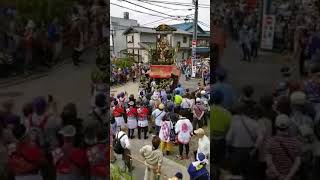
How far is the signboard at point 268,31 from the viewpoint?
3.17 metres

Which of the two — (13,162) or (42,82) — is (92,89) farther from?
(13,162)

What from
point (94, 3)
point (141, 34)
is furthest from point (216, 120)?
point (141, 34)

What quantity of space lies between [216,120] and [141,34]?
29384 mm

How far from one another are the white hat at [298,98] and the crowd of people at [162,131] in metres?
3.12

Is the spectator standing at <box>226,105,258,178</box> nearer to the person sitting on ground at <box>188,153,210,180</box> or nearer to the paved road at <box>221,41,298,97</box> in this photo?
the paved road at <box>221,41,298,97</box>

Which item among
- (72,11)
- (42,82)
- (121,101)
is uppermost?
(72,11)

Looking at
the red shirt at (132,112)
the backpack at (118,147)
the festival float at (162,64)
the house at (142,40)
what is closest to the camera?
the backpack at (118,147)

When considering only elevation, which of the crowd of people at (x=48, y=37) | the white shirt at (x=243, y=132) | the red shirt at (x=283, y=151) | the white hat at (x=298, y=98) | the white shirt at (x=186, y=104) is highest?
the crowd of people at (x=48, y=37)

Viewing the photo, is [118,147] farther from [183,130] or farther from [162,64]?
[162,64]

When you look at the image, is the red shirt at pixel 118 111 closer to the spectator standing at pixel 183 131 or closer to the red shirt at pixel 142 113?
the red shirt at pixel 142 113

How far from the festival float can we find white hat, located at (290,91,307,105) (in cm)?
1424

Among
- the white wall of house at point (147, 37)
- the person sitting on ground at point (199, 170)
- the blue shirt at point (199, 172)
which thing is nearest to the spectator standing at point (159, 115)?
the person sitting on ground at point (199, 170)

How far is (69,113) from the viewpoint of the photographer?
3.34 meters

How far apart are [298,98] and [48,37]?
5.73ft
